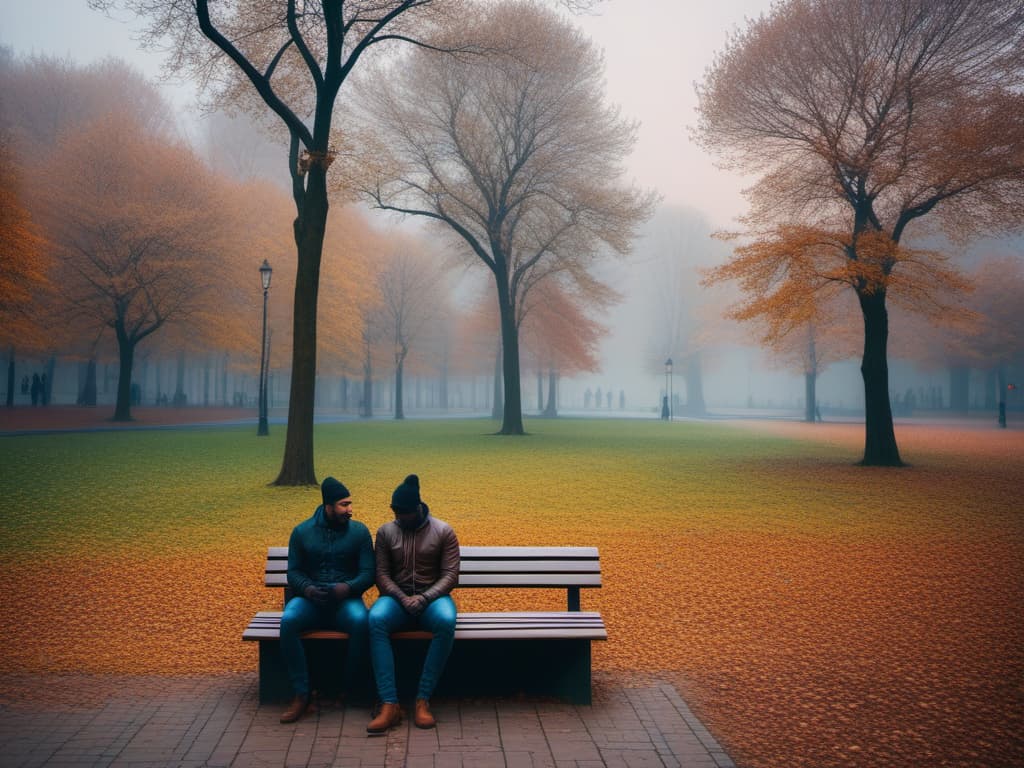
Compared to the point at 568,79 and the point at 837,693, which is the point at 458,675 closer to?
the point at 837,693

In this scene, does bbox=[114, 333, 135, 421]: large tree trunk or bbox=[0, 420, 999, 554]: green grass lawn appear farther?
bbox=[114, 333, 135, 421]: large tree trunk

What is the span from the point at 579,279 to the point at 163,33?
2143cm

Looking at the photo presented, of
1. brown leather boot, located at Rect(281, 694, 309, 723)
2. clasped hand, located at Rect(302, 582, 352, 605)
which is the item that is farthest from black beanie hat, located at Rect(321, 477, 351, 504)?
brown leather boot, located at Rect(281, 694, 309, 723)

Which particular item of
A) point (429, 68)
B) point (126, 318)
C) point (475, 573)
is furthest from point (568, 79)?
point (475, 573)

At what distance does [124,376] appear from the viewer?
35.1m

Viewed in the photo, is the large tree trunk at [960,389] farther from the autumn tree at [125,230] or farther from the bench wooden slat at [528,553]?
the bench wooden slat at [528,553]

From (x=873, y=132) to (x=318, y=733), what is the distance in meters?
20.7

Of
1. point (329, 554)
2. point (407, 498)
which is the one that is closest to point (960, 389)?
point (407, 498)

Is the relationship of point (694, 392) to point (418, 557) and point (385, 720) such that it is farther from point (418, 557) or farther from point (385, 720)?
point (385, 720)

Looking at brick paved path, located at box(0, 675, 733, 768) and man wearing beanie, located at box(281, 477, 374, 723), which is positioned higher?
man wearing beanie, located at box(281, 477, 374, 723)

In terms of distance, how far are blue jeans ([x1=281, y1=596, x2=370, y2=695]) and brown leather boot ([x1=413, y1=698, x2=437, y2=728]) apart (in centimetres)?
50

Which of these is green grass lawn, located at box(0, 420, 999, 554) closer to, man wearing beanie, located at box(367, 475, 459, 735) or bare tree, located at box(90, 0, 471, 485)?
bare tree, located at box(90, 0, 471, 485)

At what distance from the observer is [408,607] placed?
484cm

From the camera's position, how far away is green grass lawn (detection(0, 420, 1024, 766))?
5.05 m
